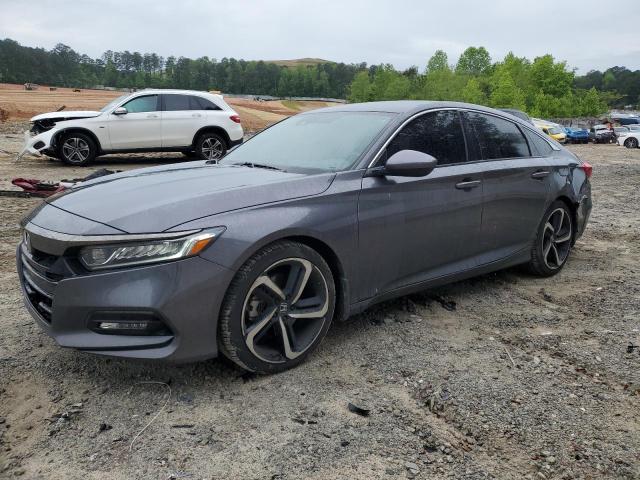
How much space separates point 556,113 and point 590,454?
8683 centimetres

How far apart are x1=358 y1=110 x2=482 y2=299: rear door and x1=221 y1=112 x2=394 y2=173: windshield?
0.67 feet

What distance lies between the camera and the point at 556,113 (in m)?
80.9

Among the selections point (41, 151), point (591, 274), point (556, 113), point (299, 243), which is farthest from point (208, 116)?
point (556, 113)

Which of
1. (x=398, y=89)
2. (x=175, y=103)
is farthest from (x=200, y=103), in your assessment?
(x=398, y=89)

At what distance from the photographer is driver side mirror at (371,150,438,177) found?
353cm

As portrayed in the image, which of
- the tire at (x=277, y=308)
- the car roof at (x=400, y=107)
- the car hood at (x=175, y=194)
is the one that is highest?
the car roof at (x=400, y=107)

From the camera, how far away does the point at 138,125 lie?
1302 centimetres

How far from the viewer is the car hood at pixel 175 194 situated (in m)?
2.87

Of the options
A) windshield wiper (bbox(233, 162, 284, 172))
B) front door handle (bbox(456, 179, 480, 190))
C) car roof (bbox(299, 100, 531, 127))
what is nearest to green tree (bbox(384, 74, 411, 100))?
car roof (bbox(299, 100, 531, 127))

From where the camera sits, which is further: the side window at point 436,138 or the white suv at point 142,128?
the white suv at point 142,128

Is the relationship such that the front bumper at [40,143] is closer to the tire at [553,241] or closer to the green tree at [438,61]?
the tire at [553,241]

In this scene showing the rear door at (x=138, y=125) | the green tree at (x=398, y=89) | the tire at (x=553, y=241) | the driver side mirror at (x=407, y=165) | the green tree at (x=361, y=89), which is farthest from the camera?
the green tree at (x=361, y=89)

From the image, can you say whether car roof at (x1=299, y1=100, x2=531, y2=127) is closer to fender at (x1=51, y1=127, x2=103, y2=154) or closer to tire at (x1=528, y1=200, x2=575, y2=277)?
tire at (x1=528, y1=200, x2=575, y2=277)

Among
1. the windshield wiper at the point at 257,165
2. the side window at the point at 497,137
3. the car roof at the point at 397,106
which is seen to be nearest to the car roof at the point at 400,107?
the car roof at the point at 397,106
